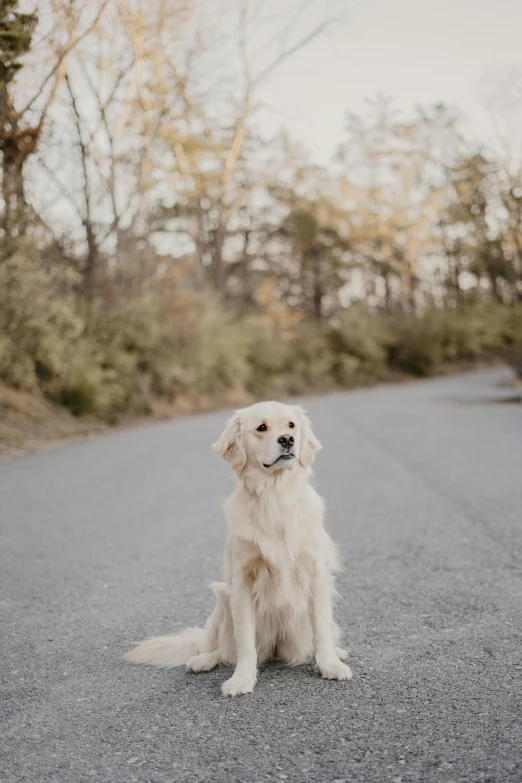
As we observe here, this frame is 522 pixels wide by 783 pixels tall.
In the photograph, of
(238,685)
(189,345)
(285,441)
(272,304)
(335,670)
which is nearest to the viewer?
(238,685)

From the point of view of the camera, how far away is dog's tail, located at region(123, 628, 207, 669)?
4.33 m

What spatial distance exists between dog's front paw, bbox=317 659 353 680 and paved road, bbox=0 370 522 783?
58 millimetres

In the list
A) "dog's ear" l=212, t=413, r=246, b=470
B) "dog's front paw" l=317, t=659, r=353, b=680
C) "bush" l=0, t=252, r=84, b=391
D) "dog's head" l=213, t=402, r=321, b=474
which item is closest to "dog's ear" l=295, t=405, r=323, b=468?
"dog's head" l=213, t=402, r=321, b=474

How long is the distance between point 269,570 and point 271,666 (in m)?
0.59

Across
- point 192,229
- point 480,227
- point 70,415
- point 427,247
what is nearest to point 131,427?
point 70,415

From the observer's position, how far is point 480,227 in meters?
47.2

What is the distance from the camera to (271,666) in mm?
4250

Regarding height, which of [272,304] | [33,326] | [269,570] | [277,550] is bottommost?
[269,570]

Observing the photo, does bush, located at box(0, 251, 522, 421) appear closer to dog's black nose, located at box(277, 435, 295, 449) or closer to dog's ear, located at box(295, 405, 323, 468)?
dog's ear, located at box(295, 405, 323, 468)

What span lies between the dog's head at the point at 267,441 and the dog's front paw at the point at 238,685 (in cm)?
102

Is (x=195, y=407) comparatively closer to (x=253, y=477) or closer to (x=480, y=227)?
(x=253, y=477)

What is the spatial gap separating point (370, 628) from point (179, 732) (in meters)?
1.63

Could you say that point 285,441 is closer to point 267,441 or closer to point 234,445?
point 267,441

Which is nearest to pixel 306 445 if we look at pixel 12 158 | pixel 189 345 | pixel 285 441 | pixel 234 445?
pixel 285 441
